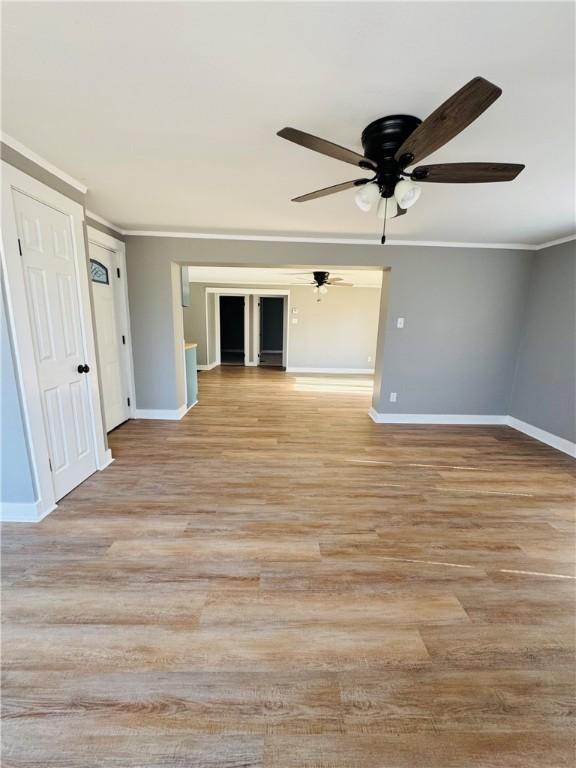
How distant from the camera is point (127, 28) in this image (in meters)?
1.05

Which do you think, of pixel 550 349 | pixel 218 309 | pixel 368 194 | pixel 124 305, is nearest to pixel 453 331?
pixel 550 349

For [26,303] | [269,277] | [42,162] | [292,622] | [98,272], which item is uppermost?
[42,162]

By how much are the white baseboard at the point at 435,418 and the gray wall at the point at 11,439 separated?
12.3ft

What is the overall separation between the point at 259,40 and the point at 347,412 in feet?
13.5

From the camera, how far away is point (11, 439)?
77.3 inches

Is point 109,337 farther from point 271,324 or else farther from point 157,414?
point 271,324

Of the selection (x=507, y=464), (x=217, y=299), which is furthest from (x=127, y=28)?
(x=217, y=299)

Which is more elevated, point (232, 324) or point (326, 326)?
point (326, 326)

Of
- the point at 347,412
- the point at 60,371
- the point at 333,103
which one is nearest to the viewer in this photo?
the point at 333,103

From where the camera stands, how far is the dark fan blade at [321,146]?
1216 millimetres

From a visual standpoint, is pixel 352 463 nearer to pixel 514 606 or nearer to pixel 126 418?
pixel 514 606

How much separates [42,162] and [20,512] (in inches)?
91.9

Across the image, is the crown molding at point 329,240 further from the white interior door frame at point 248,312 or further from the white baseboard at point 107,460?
the white interior door frame at point 248,312

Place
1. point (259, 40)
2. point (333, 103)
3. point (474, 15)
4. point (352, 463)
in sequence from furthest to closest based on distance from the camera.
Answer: point (352, 463) → point (333, 103) → point (259, 40) → point (474, 15)
